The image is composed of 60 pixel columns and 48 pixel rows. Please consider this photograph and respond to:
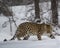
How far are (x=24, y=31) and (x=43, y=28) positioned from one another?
3.20ft

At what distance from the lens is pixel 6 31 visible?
74.5ft

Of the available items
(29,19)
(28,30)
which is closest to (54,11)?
(29,19)

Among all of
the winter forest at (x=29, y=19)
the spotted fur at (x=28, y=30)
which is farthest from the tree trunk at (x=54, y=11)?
the spotted fur at (x=28, y=30)

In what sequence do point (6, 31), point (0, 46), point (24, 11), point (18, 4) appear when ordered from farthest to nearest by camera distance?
1. point (18, 4)
2. point (24, 11)
3. point (6, 31)
4. point (0, 46)

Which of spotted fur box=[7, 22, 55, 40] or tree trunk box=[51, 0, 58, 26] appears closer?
spotted fur box=[7, 22, 55, 40]

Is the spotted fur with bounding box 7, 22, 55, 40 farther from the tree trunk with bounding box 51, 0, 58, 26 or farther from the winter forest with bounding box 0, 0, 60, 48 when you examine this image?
the tree trunk with bounding box 51, 0, 58, 26

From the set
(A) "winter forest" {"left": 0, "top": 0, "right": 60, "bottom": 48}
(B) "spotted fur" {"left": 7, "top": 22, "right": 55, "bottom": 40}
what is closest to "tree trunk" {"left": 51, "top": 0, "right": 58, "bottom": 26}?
(A) "winter forest" {"left": 0, "top": 0, "right": 60, "bottom": 48}

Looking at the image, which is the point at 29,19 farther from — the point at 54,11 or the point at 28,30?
the point at 28,30

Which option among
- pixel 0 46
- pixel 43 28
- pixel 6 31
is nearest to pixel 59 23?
pixel 6 31

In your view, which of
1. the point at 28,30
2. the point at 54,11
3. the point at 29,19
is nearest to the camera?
the point at 28,30

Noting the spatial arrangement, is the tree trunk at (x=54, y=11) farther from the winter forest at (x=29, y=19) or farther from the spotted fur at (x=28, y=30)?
the spotted fur at (x=28, y=30)

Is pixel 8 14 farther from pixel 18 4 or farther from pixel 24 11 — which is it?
pixel 18 4

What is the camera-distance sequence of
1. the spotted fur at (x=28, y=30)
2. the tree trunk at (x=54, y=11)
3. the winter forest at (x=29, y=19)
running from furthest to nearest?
the tree trunk at (x=54, y=11)
the winter forest at (x=29, y=19)
the spotted fur at (x=28, y=30)

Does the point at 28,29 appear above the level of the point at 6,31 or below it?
above
